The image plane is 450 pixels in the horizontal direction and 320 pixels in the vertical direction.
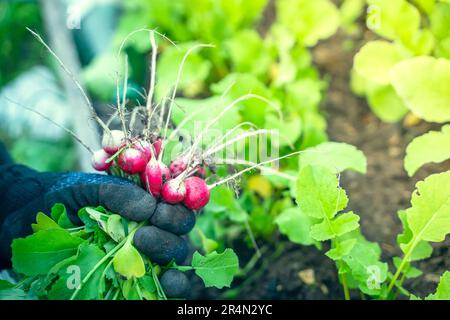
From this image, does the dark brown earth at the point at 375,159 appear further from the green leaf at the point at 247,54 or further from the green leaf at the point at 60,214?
the green leaf at the point at 60,214

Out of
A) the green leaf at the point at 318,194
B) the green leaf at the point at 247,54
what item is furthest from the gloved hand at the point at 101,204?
the green leaf at the point at 247,54

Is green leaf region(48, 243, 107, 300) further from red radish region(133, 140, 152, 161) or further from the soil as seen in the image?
the soil

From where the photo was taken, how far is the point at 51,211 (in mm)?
1053

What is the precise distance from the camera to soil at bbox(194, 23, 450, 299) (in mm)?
1339

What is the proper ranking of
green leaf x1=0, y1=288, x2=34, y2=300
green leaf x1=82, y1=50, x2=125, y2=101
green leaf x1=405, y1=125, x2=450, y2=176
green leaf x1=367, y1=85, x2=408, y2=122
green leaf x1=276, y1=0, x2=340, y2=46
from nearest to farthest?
1. green leaf x1=0, y1=288, x2=34, y2=300
2. green leaf x1=405, y1=125, x2=450, y2=176
3. green leaf x1=367, y1=85, x2=408, y2=122
4. green leaf x1=276, y1=0, x2=340, y2=46
5. green leaf x1=82, y1=50, x2=125, y2=101

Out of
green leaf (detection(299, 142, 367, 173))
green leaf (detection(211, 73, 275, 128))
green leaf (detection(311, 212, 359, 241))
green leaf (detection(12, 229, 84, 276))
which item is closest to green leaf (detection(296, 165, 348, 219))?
green leaf (detection(311, 212, 359, 241))

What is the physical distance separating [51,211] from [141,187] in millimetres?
201

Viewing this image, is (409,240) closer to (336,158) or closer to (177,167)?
(336,158)

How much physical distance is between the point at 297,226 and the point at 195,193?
0.33 metres

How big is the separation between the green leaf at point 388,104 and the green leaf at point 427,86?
498 millimetres

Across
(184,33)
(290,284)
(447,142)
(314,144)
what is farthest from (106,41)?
(447,142)

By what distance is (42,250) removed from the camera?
978 mm

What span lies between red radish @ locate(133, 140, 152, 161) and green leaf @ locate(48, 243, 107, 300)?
0.72 ft

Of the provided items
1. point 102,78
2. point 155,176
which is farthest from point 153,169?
point 102,78
